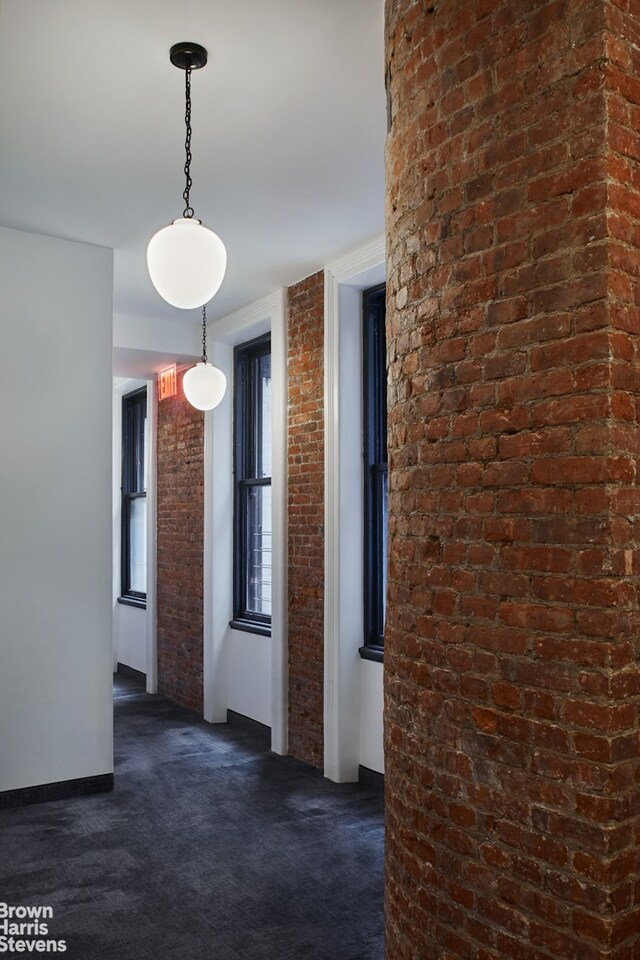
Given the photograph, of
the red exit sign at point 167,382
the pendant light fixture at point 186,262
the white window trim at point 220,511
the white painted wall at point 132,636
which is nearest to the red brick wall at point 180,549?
the red exit sign at point 167,382

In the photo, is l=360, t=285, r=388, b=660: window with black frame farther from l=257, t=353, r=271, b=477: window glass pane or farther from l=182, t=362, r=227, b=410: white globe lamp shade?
l=257, t=353, r=271, b=477: window glass pane

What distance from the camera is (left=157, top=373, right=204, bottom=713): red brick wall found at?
6.95 meters

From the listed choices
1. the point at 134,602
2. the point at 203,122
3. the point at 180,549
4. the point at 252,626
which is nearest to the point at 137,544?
the point at 134,602

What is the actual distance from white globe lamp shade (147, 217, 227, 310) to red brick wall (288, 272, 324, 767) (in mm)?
2565

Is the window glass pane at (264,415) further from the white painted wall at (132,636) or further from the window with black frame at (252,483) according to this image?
the white painted wall at (132,636)

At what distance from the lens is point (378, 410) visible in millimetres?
5207

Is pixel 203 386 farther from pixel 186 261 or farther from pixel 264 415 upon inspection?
pixel 186 261

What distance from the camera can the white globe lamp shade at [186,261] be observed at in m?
2.71

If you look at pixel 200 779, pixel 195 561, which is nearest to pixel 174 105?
pixel 200 779

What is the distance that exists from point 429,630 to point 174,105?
8.07 feet

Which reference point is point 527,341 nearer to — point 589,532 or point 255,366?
point 589,532

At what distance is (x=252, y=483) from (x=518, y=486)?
486cm

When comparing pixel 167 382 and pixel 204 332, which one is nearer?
pixel 204 332

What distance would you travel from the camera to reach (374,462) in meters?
5.18
